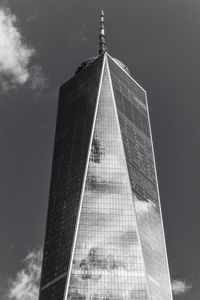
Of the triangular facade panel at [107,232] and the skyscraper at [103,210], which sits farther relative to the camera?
the skyscraper at [103,210]

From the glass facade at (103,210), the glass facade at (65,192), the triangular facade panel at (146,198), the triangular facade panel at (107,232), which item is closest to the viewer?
the triangular facade panel at (107,232)

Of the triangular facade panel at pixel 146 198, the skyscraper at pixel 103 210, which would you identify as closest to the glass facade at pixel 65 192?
the skyscraper at pixel 103 210

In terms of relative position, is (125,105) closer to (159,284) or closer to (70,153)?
(70,153)

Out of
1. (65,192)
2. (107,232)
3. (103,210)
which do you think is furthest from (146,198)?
(65,192)

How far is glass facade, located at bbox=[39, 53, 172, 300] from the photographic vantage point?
150 m

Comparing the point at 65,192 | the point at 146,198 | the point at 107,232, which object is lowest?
the point at 107,232

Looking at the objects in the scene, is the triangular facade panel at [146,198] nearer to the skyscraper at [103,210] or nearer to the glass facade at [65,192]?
the skyscraper at [103,210]

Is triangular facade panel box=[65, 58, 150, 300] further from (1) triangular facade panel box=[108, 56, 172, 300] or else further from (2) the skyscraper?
(1) triangular facade panel box=[108, 56, 172, 300]

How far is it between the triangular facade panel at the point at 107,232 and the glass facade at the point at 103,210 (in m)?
0.28

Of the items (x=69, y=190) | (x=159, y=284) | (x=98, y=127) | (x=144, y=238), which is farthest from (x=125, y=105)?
(x=159, y=284)

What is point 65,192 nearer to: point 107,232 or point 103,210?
A: point 103,210

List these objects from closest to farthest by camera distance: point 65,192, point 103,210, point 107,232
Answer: point 107,232 < point 103,210 < point 65,192

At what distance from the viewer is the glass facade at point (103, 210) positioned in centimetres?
15012

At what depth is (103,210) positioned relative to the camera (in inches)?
6432
